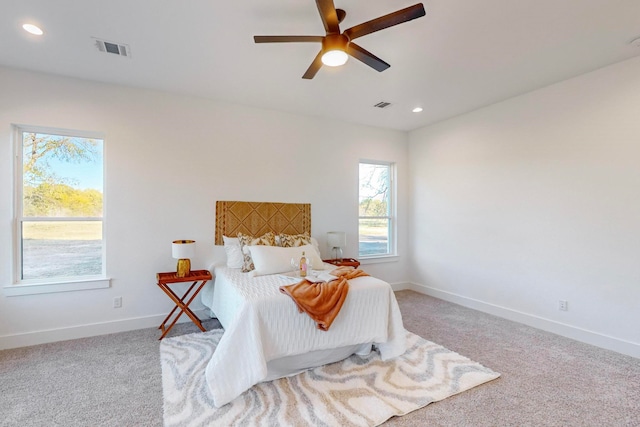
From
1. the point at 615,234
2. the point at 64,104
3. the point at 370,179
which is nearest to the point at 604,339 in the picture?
the point at 615,234

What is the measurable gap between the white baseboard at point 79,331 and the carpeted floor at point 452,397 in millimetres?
96

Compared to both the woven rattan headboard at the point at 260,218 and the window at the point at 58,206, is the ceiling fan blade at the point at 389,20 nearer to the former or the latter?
the woven rattan headboard at the point at 260,218

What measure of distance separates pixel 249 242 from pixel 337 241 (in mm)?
1283

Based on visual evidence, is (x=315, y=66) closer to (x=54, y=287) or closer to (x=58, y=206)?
(x=58, y=206)

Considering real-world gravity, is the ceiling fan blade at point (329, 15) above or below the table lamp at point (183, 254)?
above

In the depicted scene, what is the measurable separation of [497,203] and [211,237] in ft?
12.3

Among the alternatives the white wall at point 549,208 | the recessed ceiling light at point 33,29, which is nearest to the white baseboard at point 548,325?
the white wall at point 549,208

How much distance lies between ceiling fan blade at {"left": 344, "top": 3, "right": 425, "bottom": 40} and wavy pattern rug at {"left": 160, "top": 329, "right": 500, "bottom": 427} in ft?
8.12

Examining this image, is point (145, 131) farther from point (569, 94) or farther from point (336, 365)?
point (569, 94)

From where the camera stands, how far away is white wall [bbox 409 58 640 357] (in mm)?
2973

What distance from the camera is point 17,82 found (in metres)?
3.07

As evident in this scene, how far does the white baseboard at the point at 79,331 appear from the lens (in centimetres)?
303

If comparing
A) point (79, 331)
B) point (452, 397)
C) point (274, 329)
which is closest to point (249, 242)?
point (274, 329)

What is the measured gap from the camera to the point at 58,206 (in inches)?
130
